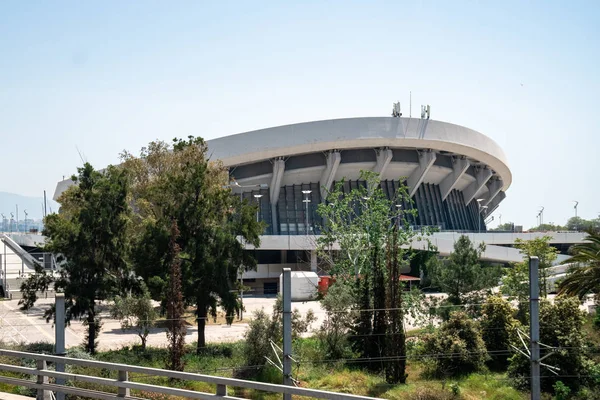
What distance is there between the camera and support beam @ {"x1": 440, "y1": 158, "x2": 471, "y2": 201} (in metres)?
72.7

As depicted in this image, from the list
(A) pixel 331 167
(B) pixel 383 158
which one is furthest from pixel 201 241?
(B) pixel 383 158

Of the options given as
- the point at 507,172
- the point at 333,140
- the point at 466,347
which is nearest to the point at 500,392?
the point at 466,347

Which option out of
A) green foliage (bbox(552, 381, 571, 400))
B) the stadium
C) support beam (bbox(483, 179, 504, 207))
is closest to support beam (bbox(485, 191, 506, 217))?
support beam (bbox(483, 179, 504, 207))

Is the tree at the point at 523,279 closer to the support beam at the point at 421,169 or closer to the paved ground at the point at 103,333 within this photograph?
the paved ground at the point at 103,333

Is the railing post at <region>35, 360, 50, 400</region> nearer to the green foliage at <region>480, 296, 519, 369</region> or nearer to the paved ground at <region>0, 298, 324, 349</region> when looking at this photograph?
the paved ground at <region>0, 298, 324, 349</region>

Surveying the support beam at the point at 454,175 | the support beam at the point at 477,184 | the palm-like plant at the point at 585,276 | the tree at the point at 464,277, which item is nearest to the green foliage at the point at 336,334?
the tree at the point at 464,277

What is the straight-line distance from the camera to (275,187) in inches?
2562

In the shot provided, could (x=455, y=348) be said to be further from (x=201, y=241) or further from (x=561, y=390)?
(x=201, y=241)

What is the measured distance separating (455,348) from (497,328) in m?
2.67

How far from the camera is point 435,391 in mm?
18812

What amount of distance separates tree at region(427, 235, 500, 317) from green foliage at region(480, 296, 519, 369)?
4811 millimetres

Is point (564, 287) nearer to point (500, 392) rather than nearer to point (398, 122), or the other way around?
point (500, 392)

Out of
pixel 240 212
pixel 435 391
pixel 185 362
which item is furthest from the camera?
pixel 240 212

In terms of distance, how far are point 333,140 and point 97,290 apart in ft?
121
